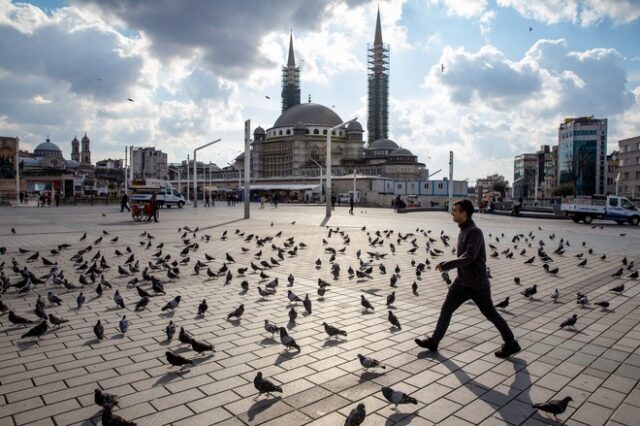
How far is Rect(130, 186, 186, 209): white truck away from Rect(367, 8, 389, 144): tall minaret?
7930cm

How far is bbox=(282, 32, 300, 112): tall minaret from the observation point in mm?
126000

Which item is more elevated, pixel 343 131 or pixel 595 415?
pixel 343 131

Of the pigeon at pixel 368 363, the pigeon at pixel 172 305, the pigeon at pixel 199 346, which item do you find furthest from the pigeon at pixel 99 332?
the pigeon at pixel 368 363

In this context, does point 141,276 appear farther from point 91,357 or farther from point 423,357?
point 423,357

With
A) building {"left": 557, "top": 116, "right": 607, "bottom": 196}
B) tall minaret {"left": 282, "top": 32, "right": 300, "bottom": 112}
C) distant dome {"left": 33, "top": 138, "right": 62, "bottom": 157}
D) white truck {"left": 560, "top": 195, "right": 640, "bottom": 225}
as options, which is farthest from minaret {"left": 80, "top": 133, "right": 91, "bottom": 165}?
white truck {"left": 560, "top": 195, "right": 640, "bottom": 225}

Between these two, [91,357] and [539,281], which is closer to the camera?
[91,357]

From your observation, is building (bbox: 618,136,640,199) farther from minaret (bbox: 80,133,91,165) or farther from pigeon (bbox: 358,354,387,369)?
minaret (bbox: 80,133,91,165)

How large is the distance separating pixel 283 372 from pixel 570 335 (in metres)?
3.70

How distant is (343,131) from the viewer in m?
112

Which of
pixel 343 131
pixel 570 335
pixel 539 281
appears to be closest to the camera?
pixel 570 335

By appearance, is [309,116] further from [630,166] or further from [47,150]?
[47,150]

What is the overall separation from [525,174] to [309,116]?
277 feet

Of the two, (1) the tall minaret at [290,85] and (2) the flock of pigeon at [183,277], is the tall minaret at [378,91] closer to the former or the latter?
(1) the tall minaret at [290,85]

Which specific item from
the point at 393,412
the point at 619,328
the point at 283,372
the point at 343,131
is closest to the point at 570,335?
the point at 619,328
